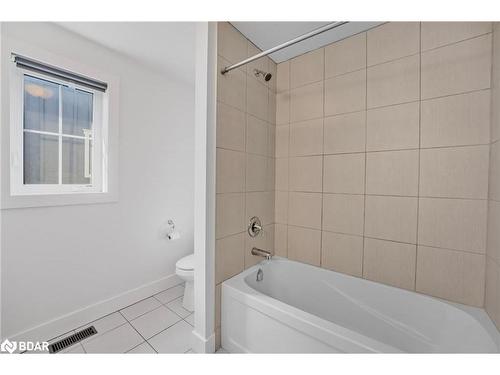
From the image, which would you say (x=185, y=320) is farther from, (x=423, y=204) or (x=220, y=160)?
(x=423, y=204)

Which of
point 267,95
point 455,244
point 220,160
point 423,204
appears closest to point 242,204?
point 220,160

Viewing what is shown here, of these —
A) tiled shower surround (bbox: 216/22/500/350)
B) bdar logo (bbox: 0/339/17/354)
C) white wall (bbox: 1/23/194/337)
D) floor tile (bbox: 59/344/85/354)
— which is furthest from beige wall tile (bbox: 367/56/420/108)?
bdar logo (bbox: 0/339/17/354)

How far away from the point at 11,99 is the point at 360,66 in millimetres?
2418

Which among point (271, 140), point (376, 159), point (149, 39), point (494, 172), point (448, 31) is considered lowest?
point (494, 172)

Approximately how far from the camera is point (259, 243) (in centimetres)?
166

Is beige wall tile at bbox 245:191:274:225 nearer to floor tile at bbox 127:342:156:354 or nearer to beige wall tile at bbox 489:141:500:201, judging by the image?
floor tile at bbox 127:342:156:354

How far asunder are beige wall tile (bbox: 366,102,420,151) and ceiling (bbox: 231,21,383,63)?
1.95 feet

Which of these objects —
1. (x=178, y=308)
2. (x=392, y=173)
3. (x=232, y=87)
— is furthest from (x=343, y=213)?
(x=178, y=308)

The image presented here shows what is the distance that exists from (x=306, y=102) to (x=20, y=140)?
2.12 meters

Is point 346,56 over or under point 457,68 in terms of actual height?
over

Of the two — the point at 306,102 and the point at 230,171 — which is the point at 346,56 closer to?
the point at 306,102

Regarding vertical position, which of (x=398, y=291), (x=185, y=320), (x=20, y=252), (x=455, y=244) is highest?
(x=455, y=244)

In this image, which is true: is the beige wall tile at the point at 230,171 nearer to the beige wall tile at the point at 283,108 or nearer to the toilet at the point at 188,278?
the beige wall tile at the point at 283,108
